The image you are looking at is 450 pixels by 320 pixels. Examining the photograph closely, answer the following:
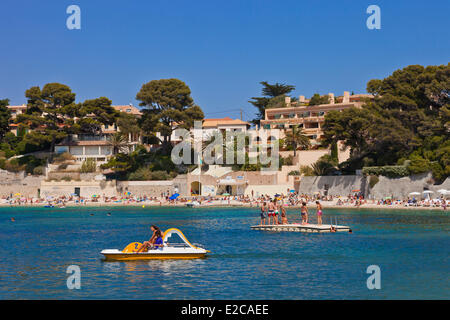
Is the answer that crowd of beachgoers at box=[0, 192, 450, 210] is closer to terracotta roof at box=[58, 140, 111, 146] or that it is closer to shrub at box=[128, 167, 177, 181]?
shrub at box=[128, 167, 177, 181]

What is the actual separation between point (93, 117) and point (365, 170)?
139 ft

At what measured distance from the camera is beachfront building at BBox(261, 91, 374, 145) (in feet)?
274

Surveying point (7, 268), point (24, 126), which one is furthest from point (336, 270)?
point (24, 126)

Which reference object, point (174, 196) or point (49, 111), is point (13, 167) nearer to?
point (49, 111)

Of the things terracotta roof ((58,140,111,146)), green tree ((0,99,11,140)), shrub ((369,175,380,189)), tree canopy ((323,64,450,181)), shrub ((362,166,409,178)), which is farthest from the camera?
green tree ((0,99,11,140))

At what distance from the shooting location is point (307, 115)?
87188mm

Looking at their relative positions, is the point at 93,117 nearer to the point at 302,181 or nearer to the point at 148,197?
the point at 148,197

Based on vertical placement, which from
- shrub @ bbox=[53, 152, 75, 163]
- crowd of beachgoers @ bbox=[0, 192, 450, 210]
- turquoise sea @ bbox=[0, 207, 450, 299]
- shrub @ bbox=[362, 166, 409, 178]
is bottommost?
turquoise sea @ bbox=[0, 207, 450, 299]

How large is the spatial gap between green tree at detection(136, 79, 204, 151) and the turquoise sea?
1509 inches

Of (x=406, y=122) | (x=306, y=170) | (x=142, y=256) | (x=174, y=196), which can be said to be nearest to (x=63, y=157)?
(x=174, y=196)

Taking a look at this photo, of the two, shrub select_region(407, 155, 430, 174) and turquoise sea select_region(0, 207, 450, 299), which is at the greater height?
shrub select_region(407, 155, 430, 174)

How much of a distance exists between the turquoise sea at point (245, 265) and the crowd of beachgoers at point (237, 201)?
16.8m

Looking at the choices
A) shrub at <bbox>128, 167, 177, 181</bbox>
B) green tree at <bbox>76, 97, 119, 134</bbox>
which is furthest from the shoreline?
green tree at <bbox>76, 97, 119, 134</bbox>

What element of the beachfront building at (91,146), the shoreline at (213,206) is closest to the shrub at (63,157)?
the beachfront building at (91,146)
